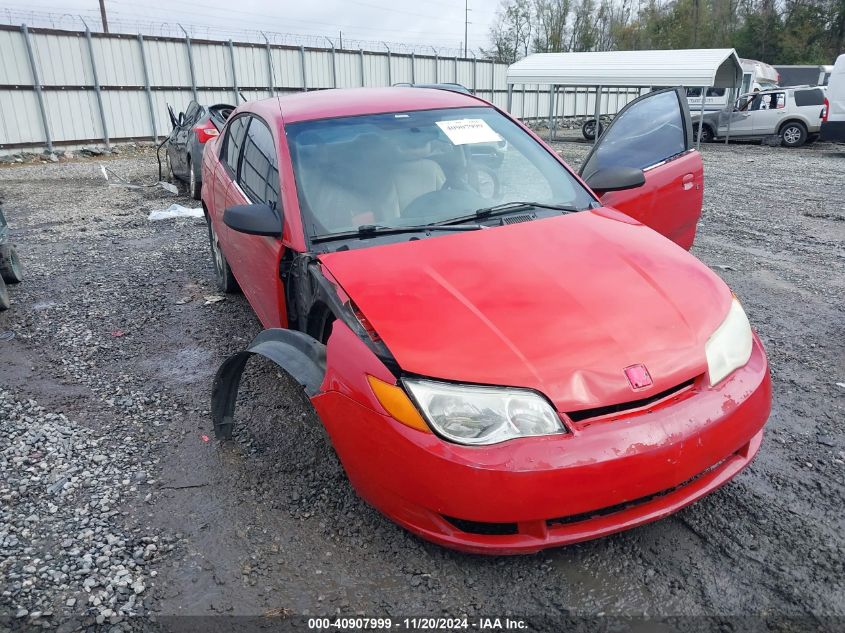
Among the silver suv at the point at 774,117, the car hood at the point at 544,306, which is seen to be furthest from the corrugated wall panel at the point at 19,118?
the silver suv at the point at 774,117

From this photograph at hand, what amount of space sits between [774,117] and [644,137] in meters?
16.5

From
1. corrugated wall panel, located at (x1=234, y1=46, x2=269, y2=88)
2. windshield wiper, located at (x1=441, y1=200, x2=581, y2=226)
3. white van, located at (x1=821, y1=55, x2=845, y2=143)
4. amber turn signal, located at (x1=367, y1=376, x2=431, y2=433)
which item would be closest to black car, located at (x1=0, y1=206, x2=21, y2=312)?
windshield wiper, located at (x1=441, y1=200, x2=581, y2=226)

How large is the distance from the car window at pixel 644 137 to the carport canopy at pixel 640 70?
1475cm

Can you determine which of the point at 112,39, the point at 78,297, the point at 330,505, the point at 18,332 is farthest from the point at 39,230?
the point at 112,39

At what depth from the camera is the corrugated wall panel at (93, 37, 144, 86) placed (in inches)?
631

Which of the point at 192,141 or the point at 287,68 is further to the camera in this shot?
the point at 287,68

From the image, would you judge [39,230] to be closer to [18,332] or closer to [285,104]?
[18,332]

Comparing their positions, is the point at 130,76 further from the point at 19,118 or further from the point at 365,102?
the point at 365,102

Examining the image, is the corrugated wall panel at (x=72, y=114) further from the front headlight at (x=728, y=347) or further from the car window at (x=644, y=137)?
the front headlight at (x=728, y=347)

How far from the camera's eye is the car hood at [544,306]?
1.96 m

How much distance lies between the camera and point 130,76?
16.6 metres

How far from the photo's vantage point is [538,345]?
203 centimetres

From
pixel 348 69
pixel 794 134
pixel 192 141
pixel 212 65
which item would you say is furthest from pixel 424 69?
pixel 192 141

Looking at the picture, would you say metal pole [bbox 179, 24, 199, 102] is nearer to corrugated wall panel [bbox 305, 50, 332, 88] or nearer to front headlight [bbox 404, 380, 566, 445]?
corrugated wall panel [bbox 305, 50, 332, 88]
